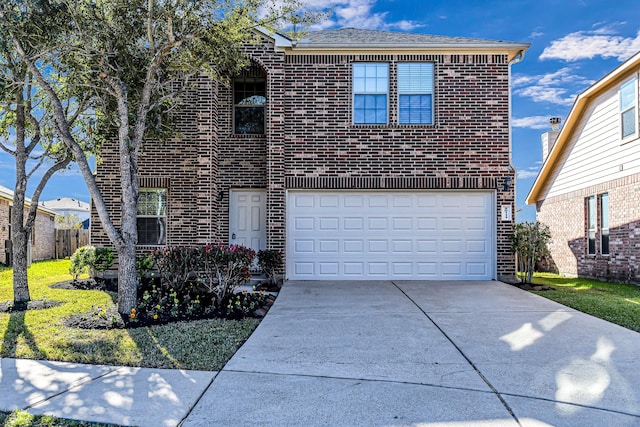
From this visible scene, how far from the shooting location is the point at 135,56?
7750 mm

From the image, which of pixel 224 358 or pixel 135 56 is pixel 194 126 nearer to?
pixel 135 56

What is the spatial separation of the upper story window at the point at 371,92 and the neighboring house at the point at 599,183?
5.75 m

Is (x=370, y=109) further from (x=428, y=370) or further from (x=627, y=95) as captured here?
(x=428, y=370)

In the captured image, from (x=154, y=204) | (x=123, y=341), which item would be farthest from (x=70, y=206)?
(x=123, y=341)

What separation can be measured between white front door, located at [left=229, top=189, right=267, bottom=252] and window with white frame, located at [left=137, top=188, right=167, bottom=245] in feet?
5.24

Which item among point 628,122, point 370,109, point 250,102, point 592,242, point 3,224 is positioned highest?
point 250,102

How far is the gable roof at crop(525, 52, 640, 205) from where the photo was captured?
1105cm

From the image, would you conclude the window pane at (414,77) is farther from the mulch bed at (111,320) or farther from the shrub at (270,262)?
the mulch bed at (111,320)

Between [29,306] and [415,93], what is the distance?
9144 mm

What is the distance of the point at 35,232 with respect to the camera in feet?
62.4

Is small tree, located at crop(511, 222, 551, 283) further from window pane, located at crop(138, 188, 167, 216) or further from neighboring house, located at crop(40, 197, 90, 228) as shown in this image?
neighboring house, located at crop(40, 197, 90, 228)

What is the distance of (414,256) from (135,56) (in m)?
7.31

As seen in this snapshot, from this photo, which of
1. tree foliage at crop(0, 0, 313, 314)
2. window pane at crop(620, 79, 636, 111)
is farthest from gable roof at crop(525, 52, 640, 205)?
tree foliage at crop(0, 0, 313, 314)

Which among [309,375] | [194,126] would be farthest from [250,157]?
[309,375]
